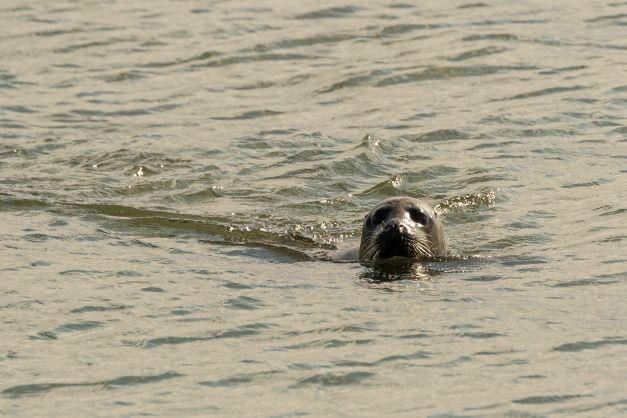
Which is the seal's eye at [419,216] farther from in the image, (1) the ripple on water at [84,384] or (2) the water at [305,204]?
(1) the ripple on water at [84,384]

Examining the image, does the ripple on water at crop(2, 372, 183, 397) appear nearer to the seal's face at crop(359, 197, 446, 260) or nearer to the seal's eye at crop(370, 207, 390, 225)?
the seal's face at crop(359, 197, 446, 260)

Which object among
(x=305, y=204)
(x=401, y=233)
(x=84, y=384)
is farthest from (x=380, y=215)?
(x=84, y=384)

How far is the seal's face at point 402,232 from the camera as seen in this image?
10.8 m

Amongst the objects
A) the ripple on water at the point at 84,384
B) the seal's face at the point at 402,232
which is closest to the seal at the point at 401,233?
the seal's face at the point at 402,232

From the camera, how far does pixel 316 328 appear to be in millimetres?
8789

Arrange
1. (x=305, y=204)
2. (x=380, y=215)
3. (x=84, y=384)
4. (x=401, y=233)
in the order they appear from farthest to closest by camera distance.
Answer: (x=305, y=204), (x=380, y=215), (x=401, y=233), (x=84, y=384)

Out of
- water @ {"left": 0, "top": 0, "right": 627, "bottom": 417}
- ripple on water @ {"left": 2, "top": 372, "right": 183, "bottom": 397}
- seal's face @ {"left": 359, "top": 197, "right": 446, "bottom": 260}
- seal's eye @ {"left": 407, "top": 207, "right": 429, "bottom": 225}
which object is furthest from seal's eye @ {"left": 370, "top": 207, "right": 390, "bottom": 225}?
ripple on water @ {"left": 2, "top": 372, "right": 183, "bottom": 397}

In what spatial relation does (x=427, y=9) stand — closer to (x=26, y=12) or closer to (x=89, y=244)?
(x=26, y=12)

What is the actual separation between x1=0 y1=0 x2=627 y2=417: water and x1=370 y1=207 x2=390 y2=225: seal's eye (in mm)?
455

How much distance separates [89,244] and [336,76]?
5792mm

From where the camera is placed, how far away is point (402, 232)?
1077 cm

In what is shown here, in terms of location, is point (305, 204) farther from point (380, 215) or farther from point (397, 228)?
point (397, 228)

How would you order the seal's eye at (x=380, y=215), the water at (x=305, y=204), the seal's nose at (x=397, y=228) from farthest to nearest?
the seal's eye at (x=380, y=215)
the seal's nose at (x=397, y=228)
the water at (x=305, y=204)

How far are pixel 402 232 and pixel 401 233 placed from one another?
13mm
